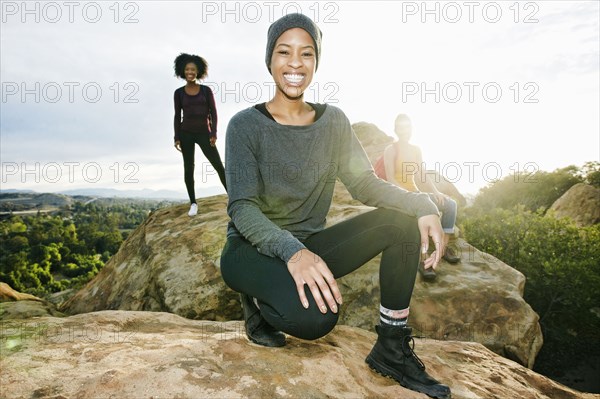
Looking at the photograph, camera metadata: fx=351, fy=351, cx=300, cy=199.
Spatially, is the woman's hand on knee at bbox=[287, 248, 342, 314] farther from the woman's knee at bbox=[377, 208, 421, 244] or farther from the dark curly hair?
the dark curly hair

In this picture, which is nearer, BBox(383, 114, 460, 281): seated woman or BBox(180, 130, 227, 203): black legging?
BBox(383, 114, 460, 281): seated woman

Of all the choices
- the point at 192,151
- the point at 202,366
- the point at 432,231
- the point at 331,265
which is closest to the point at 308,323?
the point at 331,265

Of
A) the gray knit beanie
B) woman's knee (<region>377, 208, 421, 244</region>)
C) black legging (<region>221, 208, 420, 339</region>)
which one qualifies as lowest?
black legging (<region>221, 208, 420, 339</region>)

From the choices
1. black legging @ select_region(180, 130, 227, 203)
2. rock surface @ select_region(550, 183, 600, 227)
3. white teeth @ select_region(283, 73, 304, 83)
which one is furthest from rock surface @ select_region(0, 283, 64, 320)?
rock surface @ select_region(550, 183, 600, 227)

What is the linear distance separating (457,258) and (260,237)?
13.9 feet

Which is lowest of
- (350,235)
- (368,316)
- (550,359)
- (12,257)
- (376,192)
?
(12,257)

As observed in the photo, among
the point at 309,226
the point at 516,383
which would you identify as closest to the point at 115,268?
the point at 309,226

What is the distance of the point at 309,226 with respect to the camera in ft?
8.43

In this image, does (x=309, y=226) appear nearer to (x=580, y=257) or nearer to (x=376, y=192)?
(x=376, y=192)

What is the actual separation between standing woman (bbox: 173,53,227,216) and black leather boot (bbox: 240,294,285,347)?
4.34 meters

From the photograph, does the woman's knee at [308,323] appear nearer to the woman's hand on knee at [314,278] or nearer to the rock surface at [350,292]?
the woman's hand on knee at [314,278]

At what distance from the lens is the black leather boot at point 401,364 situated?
2096 mm

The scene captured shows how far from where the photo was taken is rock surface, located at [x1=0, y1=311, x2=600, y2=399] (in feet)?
5.73

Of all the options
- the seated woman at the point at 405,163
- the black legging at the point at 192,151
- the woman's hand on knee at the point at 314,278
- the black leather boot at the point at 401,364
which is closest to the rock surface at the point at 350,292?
the seated woman at the point at 405,163
